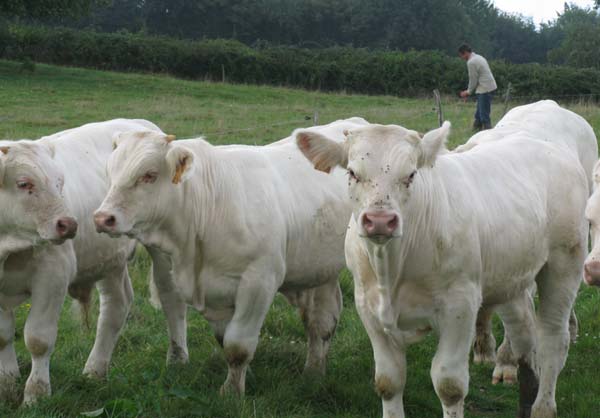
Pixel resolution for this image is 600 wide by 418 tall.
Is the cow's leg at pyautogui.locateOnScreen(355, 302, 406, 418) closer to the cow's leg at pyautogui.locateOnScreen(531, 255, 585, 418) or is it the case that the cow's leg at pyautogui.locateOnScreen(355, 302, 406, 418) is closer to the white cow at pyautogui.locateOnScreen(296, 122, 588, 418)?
the white cow at pyautogui.locateOnScreen(296, 122, 588, 418)

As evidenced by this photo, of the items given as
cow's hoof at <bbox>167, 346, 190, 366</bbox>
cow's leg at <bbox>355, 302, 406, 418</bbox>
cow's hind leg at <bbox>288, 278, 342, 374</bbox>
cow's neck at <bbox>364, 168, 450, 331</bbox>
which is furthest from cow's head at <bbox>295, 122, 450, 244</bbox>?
cow's hoof at <bbox>167, 346, 190, 366</bbox>

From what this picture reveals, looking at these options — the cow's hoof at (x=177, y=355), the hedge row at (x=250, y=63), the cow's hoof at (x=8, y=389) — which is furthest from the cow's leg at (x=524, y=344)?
the hedge row at (x=250, y=63)

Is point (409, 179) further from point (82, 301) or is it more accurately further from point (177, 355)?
point (82, 301)

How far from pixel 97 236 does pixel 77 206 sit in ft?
0.93

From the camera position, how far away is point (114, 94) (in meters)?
29.5

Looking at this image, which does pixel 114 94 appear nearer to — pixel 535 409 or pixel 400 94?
pixel 400 94

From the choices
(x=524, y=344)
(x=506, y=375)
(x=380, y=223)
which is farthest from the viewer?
(x=506, y=375)

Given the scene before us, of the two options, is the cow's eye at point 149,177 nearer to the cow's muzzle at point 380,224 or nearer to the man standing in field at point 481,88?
the cow's muzzle at point 380,224

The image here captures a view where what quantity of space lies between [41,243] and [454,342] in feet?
8.64

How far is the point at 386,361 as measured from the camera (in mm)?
5359

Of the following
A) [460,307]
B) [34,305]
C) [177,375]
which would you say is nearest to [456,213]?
[460,307]

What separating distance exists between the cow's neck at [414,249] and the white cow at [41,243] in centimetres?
200

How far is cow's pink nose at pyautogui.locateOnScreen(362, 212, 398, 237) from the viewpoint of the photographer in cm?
445

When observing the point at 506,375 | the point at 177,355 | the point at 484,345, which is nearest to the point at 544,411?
the point at 506,375
